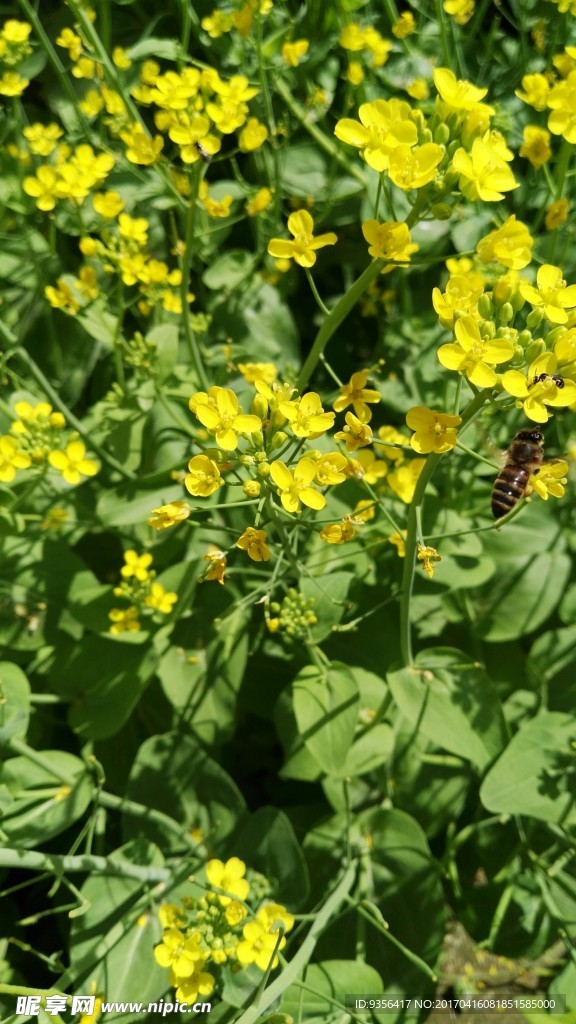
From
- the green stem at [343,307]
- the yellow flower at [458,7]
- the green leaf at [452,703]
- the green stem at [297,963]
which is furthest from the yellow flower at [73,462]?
the yellow flower at [458,7]

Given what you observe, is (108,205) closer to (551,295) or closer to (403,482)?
(403,482)

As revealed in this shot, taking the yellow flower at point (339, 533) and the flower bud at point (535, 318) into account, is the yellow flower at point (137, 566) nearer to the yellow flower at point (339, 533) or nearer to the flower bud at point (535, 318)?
the yellow flower at point (339, 533)

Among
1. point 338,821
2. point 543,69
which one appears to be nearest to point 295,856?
point 338,821

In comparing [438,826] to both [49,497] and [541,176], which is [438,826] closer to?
[49,497]

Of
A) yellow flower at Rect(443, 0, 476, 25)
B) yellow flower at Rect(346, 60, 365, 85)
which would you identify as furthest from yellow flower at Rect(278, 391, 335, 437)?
yellow flower at Rect(443, 0, 476, 25)

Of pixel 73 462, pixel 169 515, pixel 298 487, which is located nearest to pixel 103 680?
pixel 73 462

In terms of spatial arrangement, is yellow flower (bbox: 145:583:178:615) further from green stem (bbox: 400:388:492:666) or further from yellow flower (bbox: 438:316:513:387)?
yellow flower (bbox: 438:316:513:387)
